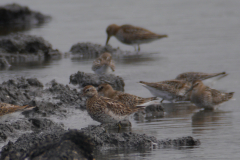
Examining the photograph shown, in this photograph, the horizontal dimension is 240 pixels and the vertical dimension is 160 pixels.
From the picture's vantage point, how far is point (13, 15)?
2545 centimetres

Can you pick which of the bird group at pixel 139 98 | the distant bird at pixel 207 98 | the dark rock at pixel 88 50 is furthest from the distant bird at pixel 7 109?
the dark rock at pixel 88 50

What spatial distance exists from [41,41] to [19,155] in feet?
35.8

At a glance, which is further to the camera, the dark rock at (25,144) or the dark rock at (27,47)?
the dark rock at (27,47)

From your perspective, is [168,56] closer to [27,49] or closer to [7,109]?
[27,49]

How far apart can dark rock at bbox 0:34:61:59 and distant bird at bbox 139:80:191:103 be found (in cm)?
670

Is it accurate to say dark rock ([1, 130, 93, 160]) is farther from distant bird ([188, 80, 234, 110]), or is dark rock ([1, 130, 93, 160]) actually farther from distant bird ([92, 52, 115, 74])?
distant bird ([92, 52, 115, 74])

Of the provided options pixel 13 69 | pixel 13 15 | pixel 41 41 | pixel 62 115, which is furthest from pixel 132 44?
pixel 13 15

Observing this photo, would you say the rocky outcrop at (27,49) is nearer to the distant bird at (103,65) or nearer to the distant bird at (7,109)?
the distant bird at (103,65)

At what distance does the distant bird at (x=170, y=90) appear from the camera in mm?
9702

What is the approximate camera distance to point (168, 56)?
48.8 ft

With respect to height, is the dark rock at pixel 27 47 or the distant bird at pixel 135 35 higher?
the distant bird at pixel 135 35

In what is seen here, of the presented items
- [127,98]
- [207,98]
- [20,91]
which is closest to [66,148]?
→ [127,98]

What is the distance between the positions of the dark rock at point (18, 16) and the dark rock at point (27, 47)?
996 centimetres

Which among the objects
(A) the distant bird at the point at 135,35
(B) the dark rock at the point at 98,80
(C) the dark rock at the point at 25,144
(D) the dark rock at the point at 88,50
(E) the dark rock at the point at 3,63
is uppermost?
(A) the distant bird at the point at 135,35
